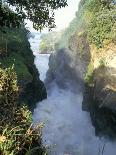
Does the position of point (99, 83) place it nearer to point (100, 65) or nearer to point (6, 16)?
point (100, 65)

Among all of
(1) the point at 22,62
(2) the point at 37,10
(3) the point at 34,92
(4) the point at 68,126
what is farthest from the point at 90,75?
(2) the point at 37,10

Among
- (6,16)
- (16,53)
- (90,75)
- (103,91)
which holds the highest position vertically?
(6,16)

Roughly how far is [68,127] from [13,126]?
2570 centimetres

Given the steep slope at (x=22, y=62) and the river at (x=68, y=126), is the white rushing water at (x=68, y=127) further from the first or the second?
the steep slope at (x=22, y=62)

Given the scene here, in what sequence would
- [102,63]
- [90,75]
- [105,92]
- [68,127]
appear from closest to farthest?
[105,92] → [102,63] → [68,127] → [90,75]

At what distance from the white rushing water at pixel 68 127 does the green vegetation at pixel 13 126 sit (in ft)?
45.4

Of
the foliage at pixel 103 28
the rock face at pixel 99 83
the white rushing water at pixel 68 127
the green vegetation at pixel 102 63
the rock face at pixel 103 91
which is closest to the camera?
the rock face at pixel 103 91

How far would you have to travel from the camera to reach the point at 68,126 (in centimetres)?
3469

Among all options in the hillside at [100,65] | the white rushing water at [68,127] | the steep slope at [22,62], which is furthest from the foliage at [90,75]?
the steep slope at [22,62]

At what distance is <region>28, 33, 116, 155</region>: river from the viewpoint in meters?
29.1

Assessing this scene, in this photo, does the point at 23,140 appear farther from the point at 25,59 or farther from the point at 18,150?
the point at 25,59

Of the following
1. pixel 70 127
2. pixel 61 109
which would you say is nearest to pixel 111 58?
pixel 70 127

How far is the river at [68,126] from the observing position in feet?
95.6

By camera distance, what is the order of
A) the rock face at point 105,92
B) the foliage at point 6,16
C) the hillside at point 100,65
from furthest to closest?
the hillside at point 100,65
the rock face at point 105,92
the foliage at point 6,16
